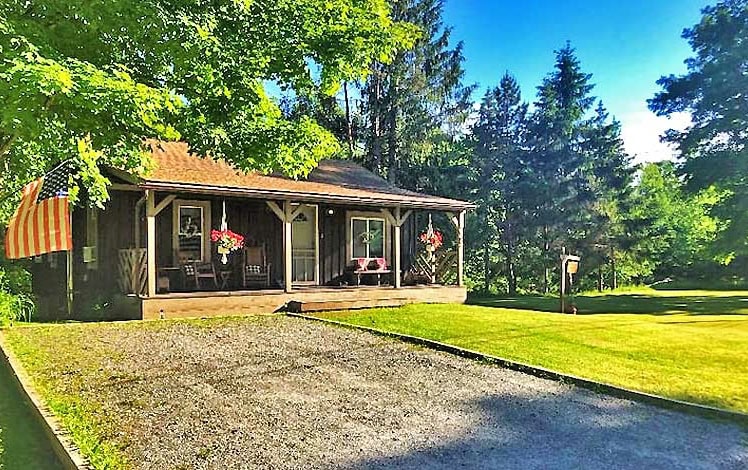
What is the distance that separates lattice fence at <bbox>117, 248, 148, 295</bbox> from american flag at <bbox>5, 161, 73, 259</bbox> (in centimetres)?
120

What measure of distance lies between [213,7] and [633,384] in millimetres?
6459

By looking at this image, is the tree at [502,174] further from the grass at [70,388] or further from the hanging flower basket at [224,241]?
the grass at [70,388]

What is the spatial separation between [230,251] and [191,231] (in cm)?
108

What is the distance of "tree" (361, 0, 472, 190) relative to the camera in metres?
25.6

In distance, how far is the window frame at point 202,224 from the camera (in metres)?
12.5

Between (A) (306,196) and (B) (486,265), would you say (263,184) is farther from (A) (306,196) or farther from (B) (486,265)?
(B) (486,265)

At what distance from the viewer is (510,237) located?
89.2 ft

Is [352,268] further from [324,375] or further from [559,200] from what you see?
[559,200]

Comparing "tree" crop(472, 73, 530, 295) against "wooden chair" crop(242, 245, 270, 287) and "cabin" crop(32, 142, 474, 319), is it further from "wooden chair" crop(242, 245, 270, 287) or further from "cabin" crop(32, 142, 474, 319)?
"wooden chair" crop(242, 245, 270, 287)

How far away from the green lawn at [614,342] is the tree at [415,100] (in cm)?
1426

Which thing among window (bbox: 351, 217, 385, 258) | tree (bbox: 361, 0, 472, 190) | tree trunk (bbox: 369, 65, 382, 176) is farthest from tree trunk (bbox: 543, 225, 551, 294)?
window (bbox: 351, 217, 385, 258)

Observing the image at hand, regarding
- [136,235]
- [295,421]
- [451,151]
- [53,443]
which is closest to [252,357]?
[295,421]

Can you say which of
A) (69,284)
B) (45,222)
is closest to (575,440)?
(45,222)

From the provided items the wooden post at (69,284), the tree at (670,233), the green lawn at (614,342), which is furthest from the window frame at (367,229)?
→ the tree at (670,233)
